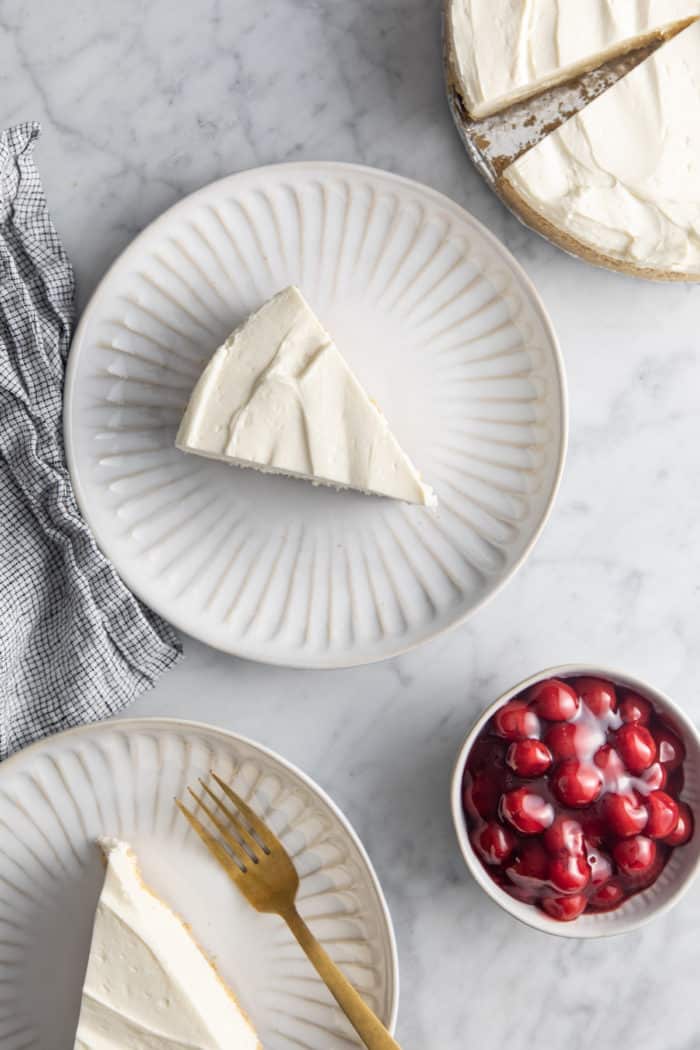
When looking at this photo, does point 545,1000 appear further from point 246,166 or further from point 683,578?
point 246,166

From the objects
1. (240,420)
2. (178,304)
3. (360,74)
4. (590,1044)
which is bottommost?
(590,1044)

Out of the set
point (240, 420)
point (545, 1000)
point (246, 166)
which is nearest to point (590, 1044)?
point (545, 1000)

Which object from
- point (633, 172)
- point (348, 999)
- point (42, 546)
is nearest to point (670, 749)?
point (348, 999)

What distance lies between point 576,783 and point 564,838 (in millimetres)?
72

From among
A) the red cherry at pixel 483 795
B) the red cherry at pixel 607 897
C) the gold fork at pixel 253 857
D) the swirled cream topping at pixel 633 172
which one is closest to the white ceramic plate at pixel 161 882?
the gold fork at pixel 253 857

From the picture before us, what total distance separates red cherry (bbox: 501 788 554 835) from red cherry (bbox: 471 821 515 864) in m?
0.03

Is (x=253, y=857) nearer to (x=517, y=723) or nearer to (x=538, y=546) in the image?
(x=517, y=723)

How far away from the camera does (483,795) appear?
1354 mm

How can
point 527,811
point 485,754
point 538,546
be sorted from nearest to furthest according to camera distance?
point 527,811, point 485,754, point 538,546

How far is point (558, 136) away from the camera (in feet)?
4.58

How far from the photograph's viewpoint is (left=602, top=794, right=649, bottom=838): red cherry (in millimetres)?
1296

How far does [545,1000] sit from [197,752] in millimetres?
658

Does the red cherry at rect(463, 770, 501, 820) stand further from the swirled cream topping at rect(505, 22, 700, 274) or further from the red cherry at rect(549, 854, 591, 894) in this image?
the swirled cream topping at rect(505, 22, 700, 274)

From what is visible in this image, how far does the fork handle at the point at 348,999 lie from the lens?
132 centimetres
